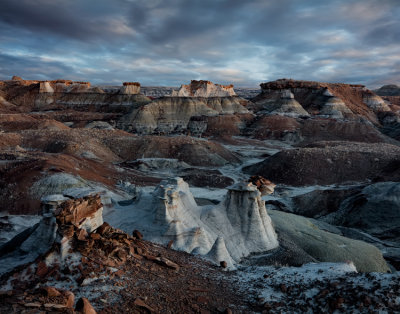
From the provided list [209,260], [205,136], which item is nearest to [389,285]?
[209,260]

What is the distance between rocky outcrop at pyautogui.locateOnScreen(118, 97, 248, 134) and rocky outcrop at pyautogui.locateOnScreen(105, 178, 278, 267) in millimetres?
57046

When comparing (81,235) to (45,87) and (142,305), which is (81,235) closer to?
(142,305)

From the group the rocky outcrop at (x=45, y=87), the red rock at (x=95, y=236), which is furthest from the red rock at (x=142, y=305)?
the rocky outcrop at (x=45, y=87)

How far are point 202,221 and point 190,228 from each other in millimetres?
2497

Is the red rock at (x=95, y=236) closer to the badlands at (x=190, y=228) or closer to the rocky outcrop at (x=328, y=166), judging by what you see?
the badlands at (x=190, y=228)

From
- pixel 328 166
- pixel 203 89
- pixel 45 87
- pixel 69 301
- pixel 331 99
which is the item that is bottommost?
pixel 328 166

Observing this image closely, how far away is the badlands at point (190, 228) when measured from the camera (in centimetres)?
595

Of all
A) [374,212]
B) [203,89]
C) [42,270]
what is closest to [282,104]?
[203,89]

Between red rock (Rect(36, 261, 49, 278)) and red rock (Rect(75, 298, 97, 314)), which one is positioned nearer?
red rock (Rect(75, 298, 97, 314))

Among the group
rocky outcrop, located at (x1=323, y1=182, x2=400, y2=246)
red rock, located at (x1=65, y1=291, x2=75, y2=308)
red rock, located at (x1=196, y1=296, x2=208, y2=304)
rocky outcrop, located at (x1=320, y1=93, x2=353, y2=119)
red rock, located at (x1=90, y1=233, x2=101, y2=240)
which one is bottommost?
rocky outcrop, located at (x1=323, y1=182, x2=400, y2=246)

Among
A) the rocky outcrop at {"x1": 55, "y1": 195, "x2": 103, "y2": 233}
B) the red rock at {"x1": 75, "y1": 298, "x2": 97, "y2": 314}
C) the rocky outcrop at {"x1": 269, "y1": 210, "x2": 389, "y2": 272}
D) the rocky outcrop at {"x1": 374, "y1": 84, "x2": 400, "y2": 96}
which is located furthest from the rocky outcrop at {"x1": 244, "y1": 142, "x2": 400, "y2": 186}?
the rocky outcrop at {"x1": 374, "y1": 84, "x2": 400, "y2": 96}

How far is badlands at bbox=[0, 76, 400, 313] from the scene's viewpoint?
19.5 ft

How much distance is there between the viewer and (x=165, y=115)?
7762 centimetres

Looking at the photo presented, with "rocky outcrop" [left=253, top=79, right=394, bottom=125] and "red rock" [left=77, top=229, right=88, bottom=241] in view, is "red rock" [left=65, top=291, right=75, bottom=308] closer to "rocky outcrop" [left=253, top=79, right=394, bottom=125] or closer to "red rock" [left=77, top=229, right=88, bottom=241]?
"red rock" [left=77, top=229, right=88, bottom=241]
